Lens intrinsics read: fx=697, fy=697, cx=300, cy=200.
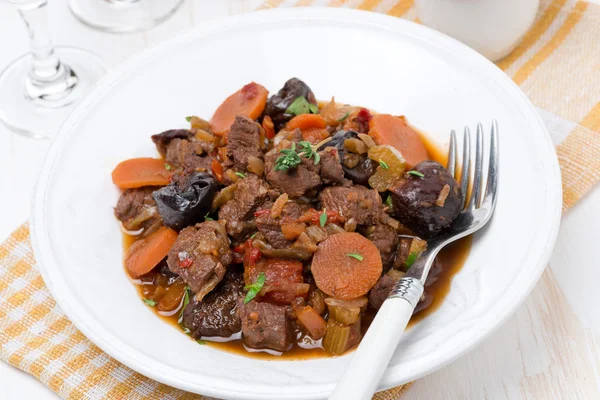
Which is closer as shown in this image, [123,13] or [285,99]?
[285,99]

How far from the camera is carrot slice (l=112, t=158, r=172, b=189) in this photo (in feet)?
14.7

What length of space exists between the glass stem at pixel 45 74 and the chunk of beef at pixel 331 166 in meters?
2.75

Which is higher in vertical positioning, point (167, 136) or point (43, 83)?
point (167, 136)

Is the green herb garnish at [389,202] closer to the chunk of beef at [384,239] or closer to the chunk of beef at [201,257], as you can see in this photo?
the chunk of beef at [384,239]

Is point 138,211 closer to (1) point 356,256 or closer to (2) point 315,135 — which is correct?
(2) point 315,135

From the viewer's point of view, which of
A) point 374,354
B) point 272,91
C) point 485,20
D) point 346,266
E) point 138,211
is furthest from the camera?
point 485,20

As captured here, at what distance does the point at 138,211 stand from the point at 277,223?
3.31ft

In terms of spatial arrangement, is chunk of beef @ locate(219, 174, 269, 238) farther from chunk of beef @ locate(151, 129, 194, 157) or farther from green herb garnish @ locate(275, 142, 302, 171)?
chunk of beef @ locate(151, 129, 194, 157)

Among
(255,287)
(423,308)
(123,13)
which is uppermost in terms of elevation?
(123,13)

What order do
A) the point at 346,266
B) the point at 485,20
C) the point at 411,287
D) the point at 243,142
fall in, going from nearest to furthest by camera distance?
the point at 411,287
the point at 346,266
the point at 243,142
the point at 485,20

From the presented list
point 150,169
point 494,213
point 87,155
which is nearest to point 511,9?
point 494,213

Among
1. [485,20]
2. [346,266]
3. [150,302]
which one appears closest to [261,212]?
[346,266]

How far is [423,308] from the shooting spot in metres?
3.78

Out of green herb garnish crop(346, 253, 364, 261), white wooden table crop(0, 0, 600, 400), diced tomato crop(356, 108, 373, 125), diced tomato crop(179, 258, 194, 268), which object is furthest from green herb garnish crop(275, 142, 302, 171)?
white wooden table crop(0, 0, 600, 400)
